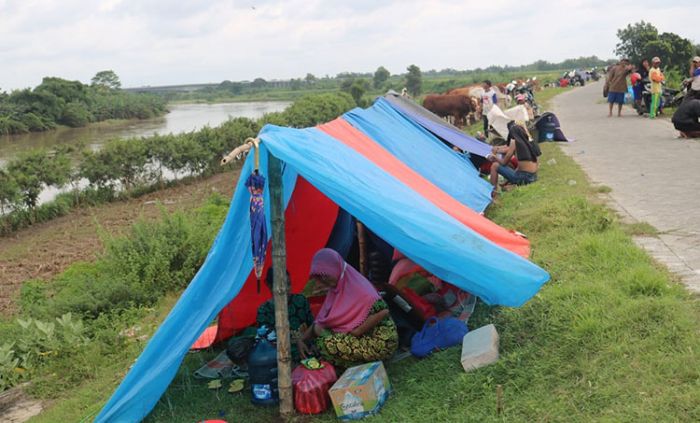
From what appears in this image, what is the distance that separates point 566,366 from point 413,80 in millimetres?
52198

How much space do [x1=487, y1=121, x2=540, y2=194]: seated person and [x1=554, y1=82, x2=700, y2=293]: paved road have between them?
761 mm

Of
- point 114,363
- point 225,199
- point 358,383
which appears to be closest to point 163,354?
point 358,383

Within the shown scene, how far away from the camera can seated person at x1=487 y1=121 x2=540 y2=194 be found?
7832 millimetres

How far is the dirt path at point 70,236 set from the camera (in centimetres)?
932

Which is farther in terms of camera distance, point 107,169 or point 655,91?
point 107,169

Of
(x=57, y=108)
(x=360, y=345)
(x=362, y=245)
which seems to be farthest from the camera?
(x=57, y=108)

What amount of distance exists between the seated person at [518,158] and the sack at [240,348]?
15.2 ft

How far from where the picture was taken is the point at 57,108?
116 feet

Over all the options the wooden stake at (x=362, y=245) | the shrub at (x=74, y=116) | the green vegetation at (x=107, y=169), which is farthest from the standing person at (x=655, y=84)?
the shrub at (x=74, y=116)

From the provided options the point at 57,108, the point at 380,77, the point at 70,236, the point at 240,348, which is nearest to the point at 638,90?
the point at 70,236

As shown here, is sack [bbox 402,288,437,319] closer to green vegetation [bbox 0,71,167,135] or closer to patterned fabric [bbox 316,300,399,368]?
patterned fabric [bbox 316,300,399,368]

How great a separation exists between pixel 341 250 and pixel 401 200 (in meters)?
2.14

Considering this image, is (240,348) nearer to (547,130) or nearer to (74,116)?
(547,130)

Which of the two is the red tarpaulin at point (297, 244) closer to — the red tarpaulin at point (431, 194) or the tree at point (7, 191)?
the red tarpaulin at point (431, 194)
